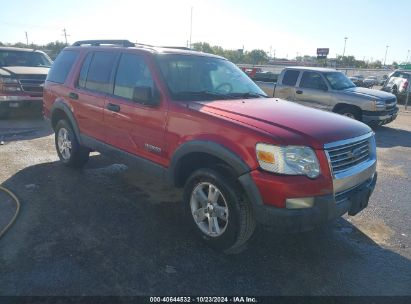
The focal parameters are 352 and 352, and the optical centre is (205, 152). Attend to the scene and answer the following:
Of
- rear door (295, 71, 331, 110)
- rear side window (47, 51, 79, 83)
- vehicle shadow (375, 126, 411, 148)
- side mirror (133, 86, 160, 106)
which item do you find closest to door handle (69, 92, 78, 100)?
rear side window (47, 51, 79, 83)

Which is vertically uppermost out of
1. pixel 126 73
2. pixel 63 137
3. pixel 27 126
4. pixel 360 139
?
pixel 126 73

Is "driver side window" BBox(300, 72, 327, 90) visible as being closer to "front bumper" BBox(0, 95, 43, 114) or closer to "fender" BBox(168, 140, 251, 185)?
"front bumper" BBox(0, 95, 43, 114)

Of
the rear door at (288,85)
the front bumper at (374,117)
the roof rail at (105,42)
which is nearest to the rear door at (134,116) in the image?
the roof rail at (105,42)

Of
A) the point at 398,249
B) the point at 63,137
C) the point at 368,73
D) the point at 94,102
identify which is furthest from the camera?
the point at 368,73

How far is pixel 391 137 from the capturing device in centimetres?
991

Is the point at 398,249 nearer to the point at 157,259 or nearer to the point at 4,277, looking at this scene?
the point at 157,259

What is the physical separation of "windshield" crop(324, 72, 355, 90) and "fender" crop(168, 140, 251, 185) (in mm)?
8049

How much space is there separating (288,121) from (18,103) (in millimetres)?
8471

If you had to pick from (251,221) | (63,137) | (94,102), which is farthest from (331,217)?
(63,137)

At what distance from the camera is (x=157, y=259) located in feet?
10.8

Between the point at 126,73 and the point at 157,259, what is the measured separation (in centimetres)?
231

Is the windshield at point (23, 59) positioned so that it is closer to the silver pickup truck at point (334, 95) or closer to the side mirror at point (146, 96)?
the silver pickup truck at point (334, 95)

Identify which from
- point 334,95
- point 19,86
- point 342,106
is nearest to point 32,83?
point 19,86

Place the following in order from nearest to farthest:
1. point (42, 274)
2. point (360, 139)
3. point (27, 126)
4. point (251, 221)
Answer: point (42, 274), point (251, 221), point (360, 139), point (27, 126)
